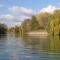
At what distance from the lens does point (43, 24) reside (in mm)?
18938

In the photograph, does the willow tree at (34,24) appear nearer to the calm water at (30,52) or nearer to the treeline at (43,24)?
the treeline at (43,24)

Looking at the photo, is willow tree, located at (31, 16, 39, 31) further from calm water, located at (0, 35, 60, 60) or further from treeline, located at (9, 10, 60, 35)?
calm water, located at (0, 35, 60, 60)

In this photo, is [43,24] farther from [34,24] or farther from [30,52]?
[30,52]

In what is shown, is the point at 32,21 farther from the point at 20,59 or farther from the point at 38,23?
the point at 20,59

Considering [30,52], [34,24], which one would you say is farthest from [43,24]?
[30,52]

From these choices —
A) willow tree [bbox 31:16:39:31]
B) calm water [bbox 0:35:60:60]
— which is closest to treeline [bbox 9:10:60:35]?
willow tree [bbox 31:16:39:31]

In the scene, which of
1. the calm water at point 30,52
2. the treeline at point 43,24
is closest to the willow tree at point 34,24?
the treeline at point 43,24

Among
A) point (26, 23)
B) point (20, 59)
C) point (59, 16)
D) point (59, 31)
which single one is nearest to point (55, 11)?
point (59, 16)

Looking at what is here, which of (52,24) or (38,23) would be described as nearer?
(38,23)

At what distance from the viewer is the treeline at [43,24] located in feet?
60.3

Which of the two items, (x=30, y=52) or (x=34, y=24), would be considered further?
(x=34, y=24)

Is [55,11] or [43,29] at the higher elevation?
[55,11]

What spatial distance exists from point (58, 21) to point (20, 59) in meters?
14.7

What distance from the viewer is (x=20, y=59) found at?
5.53 metres
